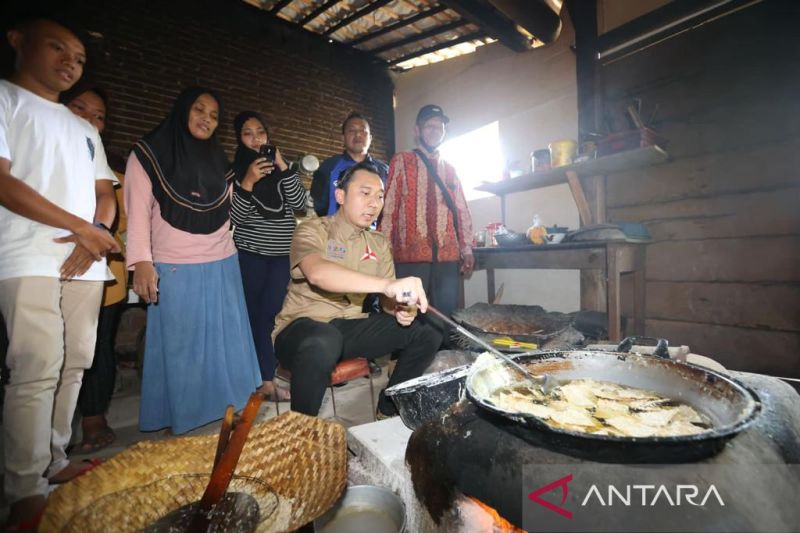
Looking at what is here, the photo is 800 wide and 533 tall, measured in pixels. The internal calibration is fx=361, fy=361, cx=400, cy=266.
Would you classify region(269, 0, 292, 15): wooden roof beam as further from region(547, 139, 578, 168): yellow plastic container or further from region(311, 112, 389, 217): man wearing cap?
region(547, 139, 578, 168): yellow plastic container

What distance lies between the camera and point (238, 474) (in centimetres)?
108

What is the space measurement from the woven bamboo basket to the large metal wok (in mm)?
529

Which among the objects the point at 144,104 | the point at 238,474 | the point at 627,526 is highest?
the point at 144,104

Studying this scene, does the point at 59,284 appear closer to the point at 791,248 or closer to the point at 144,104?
the point at 144,104

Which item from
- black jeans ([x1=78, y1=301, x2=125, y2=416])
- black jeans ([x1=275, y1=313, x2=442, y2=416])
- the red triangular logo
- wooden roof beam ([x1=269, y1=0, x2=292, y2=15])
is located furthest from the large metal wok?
wooden roof beam ([x1=269, y1=0, x2=292, y2=15])

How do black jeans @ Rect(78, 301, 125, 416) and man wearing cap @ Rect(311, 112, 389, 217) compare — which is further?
man wearing cap @ Rect(311, 112, 389, 217)

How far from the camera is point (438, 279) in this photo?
3604 mm

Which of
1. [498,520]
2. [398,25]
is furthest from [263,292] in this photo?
[398,25]

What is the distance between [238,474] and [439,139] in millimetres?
3441

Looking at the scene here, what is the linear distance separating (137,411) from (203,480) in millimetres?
2666

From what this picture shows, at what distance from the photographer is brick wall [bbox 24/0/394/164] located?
4.55 metres

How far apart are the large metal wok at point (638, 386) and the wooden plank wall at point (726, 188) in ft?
9.72

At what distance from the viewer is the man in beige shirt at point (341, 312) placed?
1.79 metres

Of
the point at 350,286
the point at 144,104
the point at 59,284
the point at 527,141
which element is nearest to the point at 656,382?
the point at 350,286
